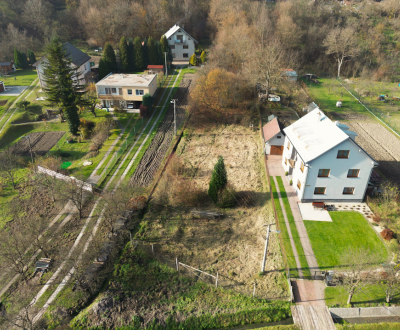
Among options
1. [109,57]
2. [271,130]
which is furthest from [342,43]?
[109,57]

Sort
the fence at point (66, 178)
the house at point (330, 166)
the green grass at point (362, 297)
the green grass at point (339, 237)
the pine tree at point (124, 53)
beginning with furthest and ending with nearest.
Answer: the pine tree at point (124, 53), the fence at point (66, 178), the house at point (330, 166), the green grass at point (339, 237), the green grass at point (362, 297)

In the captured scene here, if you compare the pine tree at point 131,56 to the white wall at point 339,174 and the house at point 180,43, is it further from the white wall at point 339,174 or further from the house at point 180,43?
the white wall at point 339,174

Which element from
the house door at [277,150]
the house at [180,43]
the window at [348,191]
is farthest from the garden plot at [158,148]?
the house at [180,43]

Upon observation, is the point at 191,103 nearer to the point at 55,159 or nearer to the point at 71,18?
the point at 55,159

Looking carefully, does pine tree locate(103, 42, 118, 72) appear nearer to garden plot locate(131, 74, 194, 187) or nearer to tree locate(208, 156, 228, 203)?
garden plot locate(131, 74, 194, 187)

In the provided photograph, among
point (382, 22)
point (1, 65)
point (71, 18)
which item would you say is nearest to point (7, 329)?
point (1, 65)

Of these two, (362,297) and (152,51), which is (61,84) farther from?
(362,297)

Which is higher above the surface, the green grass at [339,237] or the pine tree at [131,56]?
the pine tree at [131,56]
